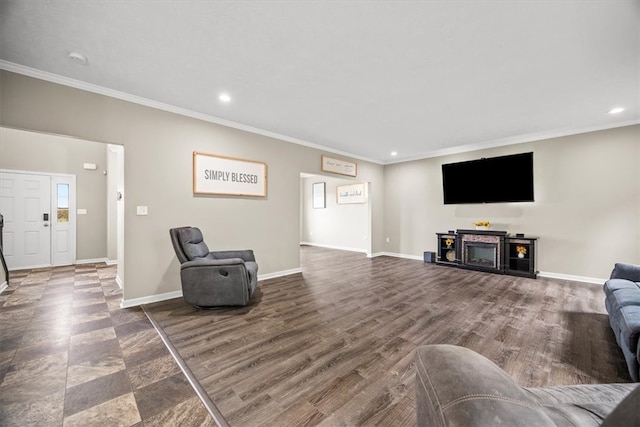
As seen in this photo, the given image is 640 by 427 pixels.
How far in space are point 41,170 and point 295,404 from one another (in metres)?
7.38

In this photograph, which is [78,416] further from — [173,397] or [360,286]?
[360,286]

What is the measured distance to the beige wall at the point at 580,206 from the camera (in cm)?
406

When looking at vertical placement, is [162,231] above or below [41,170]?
below

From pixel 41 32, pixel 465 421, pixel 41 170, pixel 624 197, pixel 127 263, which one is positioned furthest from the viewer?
pixel 41 170

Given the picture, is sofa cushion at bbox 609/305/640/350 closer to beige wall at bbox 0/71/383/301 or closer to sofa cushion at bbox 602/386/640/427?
sofa cushion at bbox 602/386/640/427

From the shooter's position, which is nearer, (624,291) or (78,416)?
(78,416)

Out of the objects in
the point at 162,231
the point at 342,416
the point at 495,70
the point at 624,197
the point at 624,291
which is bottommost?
the point at 342,416

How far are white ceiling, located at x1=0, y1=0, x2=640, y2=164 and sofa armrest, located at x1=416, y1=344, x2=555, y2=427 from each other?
2256 mm

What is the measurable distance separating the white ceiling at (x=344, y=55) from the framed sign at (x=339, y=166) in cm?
170

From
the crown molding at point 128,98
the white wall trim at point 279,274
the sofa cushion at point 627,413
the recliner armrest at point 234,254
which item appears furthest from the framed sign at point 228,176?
the sofa cushion at point 627,413

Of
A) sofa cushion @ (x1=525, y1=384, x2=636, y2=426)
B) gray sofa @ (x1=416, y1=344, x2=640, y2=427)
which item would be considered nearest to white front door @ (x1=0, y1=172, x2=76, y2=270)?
gray sofa @ (x1=416, y1=344, x2=640, y2=427)

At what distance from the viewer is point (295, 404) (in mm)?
1580

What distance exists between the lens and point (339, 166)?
592 cm

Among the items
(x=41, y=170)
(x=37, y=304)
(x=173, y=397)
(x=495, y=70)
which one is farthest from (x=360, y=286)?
(x=41, y=170)
